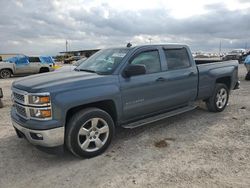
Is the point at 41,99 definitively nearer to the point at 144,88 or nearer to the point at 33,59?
the point at 144,88

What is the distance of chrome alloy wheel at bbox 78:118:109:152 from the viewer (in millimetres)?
4129

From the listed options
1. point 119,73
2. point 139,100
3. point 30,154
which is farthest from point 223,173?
point 30,154

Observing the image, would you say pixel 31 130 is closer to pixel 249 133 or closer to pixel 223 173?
pixel 223 173

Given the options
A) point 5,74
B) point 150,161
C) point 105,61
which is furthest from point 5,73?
point 150,161

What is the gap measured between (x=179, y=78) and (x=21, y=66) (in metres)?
16.1

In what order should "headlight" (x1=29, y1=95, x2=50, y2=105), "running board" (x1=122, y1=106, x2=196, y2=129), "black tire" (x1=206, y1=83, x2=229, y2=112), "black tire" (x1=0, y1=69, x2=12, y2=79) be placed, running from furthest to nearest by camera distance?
1. "black tire" (x1=0, y1=69, x2=12, y2=79)
2. "black tire" (x1=206, y1=83, x2=229, y2=112)
3. "running board" (x1=122, y1=106, x2=196, y2=129)
4. "headlight" (x1=29, y1=95, x2=50, y2=105)

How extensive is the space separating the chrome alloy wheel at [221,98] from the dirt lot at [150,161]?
106cm

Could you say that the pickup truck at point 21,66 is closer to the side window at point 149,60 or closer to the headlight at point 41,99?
the side window at point 149,60

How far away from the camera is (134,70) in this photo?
14.6 feet

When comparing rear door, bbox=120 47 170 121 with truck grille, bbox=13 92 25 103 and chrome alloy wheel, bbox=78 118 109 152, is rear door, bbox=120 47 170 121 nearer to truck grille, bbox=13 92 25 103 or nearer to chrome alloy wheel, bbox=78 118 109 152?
chrome alloy wheel, bbox=78 118 109 152

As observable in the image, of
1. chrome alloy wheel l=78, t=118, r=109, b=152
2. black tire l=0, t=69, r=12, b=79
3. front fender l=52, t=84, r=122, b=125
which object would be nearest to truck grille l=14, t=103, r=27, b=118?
front fender l=52, t=84, r=122, b=125

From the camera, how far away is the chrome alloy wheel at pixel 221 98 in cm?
671

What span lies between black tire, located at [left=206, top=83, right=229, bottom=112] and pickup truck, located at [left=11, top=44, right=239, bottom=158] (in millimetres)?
639

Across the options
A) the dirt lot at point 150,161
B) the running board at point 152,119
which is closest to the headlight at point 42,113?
the dirt lot at point 150,161
